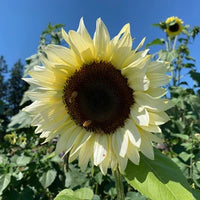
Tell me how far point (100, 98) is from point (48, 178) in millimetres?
1351

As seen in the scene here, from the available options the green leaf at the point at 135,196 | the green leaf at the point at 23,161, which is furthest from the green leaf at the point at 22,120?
the green leaf at the point at 135,196

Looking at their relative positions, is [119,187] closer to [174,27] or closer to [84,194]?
[84,194]

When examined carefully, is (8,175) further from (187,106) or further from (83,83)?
(187,106)

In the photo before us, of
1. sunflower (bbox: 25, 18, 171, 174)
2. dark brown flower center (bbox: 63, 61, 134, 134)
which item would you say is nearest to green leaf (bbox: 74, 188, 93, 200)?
sunflower (bbox: 25, 18, 171, 174)

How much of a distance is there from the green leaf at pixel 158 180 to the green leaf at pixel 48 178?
1.48 m

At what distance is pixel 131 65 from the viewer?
3.53 feet

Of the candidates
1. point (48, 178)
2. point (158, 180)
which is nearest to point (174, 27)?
point (48, 178)

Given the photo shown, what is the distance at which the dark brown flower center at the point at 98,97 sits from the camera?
4.02ft

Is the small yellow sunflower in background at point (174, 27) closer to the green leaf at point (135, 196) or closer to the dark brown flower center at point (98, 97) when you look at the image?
the green leaf at point (135, 196)

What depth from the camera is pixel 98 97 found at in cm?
137

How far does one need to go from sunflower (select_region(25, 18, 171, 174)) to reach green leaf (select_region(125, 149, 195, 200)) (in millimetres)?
45

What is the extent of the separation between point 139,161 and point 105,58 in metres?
0.51

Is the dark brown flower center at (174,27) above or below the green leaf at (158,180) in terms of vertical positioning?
above

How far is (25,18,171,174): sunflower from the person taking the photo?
105 centimetres
